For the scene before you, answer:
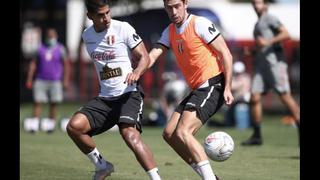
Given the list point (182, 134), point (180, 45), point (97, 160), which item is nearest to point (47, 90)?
point (97, 160)

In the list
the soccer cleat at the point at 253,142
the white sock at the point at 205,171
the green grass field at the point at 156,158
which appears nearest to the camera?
→ the white sock at the point at 205,171

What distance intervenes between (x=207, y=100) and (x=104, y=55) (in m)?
1.36

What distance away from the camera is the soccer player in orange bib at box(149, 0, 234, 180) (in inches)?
390

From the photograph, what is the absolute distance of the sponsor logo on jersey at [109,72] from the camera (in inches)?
404

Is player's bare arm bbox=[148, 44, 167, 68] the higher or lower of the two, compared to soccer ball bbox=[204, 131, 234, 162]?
higher

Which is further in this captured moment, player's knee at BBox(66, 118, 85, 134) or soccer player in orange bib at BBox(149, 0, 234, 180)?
player's knee at BBox(66, 118, 85, 134)

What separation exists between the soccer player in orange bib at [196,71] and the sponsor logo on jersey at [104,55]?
2.51ft

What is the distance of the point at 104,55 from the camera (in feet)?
33.8

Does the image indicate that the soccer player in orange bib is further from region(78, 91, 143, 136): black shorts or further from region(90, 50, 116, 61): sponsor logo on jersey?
region(90, 50, 116, 61): sponsor logo on jersey

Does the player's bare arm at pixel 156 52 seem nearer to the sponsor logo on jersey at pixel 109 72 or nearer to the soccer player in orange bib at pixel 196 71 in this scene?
the soccer player in orange bib at pixel 196 71

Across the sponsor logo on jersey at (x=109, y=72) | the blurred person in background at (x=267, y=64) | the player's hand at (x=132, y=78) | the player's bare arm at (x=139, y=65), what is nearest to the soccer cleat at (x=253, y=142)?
the blurred person in background at (x=267, y=64)

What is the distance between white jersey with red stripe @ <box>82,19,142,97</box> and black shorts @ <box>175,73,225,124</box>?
75 centimetres

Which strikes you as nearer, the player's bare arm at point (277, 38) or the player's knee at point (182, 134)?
the player's knee at point (182, 134)

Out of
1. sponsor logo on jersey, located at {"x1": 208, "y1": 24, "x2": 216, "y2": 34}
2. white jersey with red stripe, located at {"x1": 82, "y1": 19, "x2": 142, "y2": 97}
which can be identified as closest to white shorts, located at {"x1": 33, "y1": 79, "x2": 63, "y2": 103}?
white jersey with red stripe, located at {"x1": 82, "y1": 19, "x2": 142, "y2": 97}
